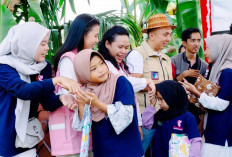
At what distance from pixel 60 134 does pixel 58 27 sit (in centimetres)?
189

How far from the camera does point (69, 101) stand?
5.81ft

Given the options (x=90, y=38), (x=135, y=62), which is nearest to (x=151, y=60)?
(x=135, y=62)

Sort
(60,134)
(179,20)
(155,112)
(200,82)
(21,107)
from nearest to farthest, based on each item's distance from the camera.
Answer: (21,107) < (60,134) < (155,112) < (200,82) < (179,20)

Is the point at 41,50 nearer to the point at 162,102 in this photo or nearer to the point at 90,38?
the point at 90,38

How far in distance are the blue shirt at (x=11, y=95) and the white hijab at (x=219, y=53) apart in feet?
5.31

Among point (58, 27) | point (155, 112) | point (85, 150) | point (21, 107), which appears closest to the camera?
point (85, 150)

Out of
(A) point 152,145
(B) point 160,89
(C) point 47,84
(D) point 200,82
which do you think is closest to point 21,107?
(C) point 47,84

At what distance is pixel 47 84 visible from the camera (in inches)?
66.2

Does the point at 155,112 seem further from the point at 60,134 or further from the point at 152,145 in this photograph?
the point at 60,134

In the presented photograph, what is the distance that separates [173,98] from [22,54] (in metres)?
1.24

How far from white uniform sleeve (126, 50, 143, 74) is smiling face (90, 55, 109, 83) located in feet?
2.93

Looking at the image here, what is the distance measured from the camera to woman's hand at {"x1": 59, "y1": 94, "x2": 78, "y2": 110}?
173 cm

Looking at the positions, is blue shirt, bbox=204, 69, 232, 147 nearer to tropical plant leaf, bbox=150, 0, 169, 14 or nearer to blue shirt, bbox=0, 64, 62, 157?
blue shirt, bbox=0, 64, 62, 157

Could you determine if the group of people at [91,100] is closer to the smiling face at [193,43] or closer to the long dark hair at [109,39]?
the long dark hair at [109,39]
